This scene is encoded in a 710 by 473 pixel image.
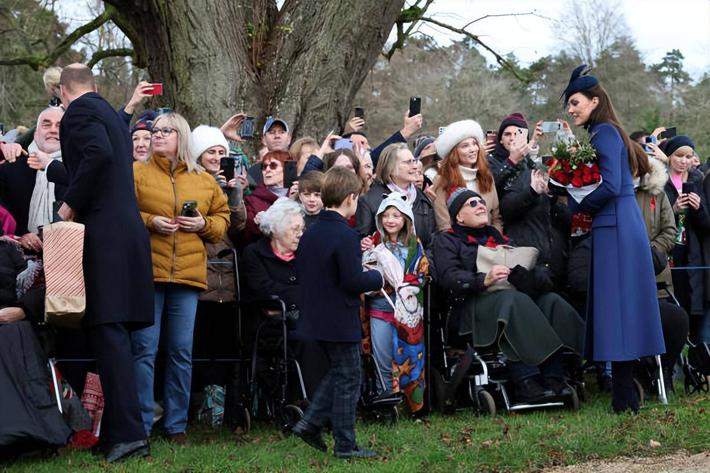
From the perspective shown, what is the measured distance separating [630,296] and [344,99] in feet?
15.8

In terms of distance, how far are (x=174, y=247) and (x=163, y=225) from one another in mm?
217

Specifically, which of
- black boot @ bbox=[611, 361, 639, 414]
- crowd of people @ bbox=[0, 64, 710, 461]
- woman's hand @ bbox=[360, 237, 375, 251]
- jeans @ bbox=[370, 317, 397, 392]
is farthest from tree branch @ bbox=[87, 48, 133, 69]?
black boot @ bbox=[611, 361, 639, 414]

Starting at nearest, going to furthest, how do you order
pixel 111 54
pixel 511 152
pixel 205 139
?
pixel 205 139, pixel 511 152, pixel 111 54

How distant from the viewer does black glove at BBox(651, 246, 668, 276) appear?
30.1 feet

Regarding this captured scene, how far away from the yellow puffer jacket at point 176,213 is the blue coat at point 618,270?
2836 millimetres

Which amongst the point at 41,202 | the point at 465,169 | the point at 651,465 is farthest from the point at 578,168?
the point at 41,202

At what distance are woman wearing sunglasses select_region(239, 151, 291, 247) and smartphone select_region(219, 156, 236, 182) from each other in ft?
1.42

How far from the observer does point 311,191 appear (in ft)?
28.0

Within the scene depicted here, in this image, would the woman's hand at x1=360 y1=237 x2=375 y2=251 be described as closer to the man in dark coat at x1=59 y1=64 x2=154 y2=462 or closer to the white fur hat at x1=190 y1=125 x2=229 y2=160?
the white fur hat at x1=190 y1=125 x2=229 y2=160

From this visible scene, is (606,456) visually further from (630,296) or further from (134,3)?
(134,3)

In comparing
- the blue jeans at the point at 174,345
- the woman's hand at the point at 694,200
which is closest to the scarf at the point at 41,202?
the blue jeans at the point at 174,345

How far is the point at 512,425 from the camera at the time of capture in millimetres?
7660

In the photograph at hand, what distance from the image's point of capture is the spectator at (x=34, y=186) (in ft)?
26.5

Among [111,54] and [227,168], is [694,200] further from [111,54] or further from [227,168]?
[111,54]
